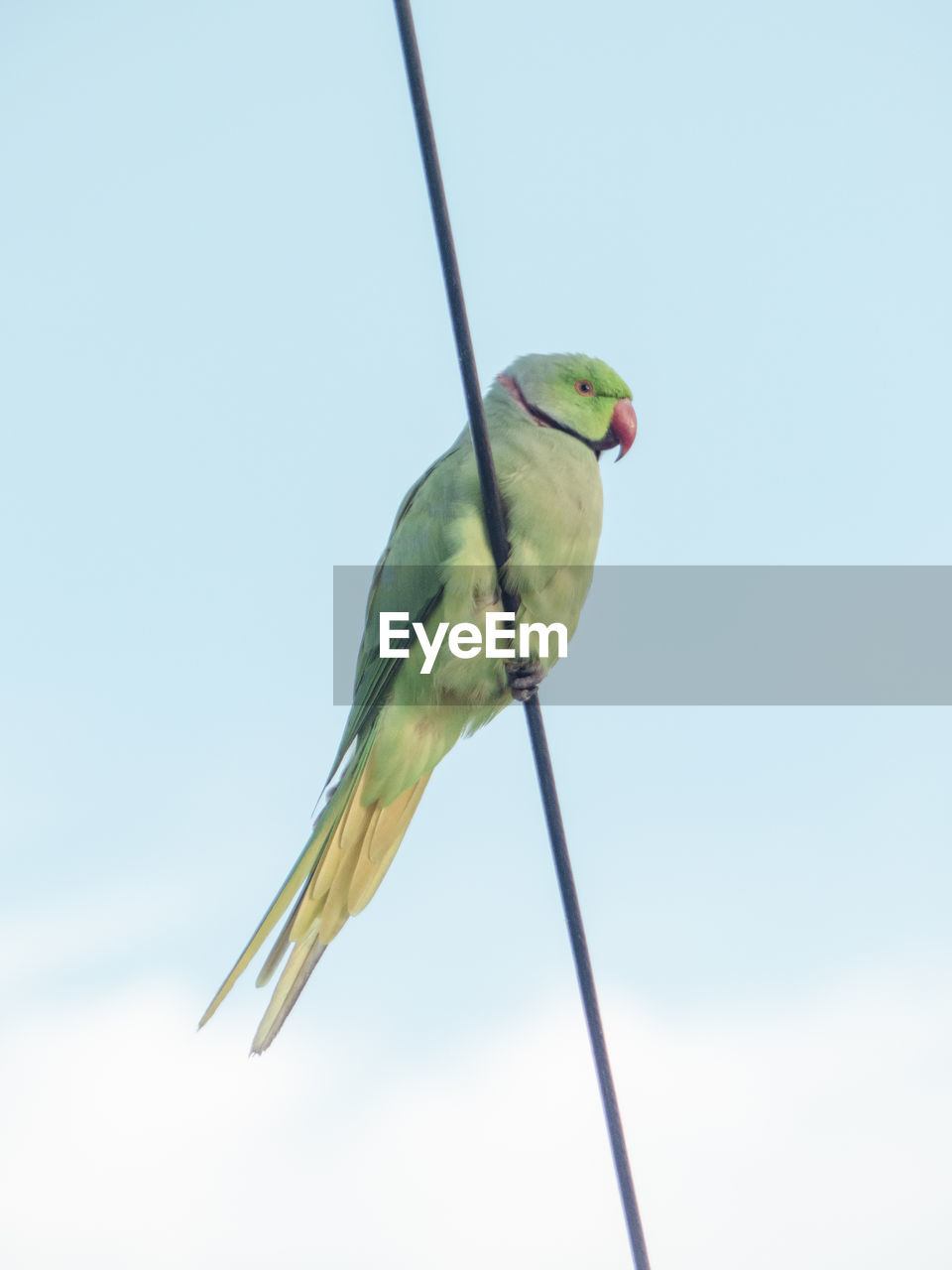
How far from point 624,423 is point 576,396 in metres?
0.24

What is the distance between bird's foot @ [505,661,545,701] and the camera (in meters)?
3.72

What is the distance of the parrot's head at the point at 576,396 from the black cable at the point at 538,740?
1.73 m

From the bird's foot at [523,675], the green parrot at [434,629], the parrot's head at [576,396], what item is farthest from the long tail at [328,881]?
the parrot's head at [576,396]

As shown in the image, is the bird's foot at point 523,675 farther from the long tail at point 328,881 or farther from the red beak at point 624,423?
the red beak at point 624,423

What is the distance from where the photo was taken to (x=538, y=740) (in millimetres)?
2414

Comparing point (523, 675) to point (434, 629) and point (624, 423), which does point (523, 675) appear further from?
point (624, 423)

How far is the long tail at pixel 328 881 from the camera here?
11.2ft

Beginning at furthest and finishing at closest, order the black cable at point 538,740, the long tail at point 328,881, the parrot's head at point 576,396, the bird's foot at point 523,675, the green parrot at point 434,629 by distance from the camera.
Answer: the parrot's head at point 576,396 → the bird's foot at point 523,675 → the green parrot at point 434,629 → the long tail at point 328,881 → the black cable at point 538,740

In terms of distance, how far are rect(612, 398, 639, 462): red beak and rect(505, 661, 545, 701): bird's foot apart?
1093 mm

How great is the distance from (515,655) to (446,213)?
6.05 ft

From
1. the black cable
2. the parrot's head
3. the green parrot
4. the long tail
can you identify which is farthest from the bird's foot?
the black cable

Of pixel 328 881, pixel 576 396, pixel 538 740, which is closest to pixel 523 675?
pixel 328 881

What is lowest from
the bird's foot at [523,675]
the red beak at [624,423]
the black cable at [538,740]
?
the black cable at [538,740]

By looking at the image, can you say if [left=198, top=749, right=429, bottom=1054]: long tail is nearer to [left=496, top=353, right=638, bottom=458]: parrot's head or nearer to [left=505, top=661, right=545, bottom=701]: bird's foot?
[left=505, top=661, right=545, bottom=701]: bird's foot
